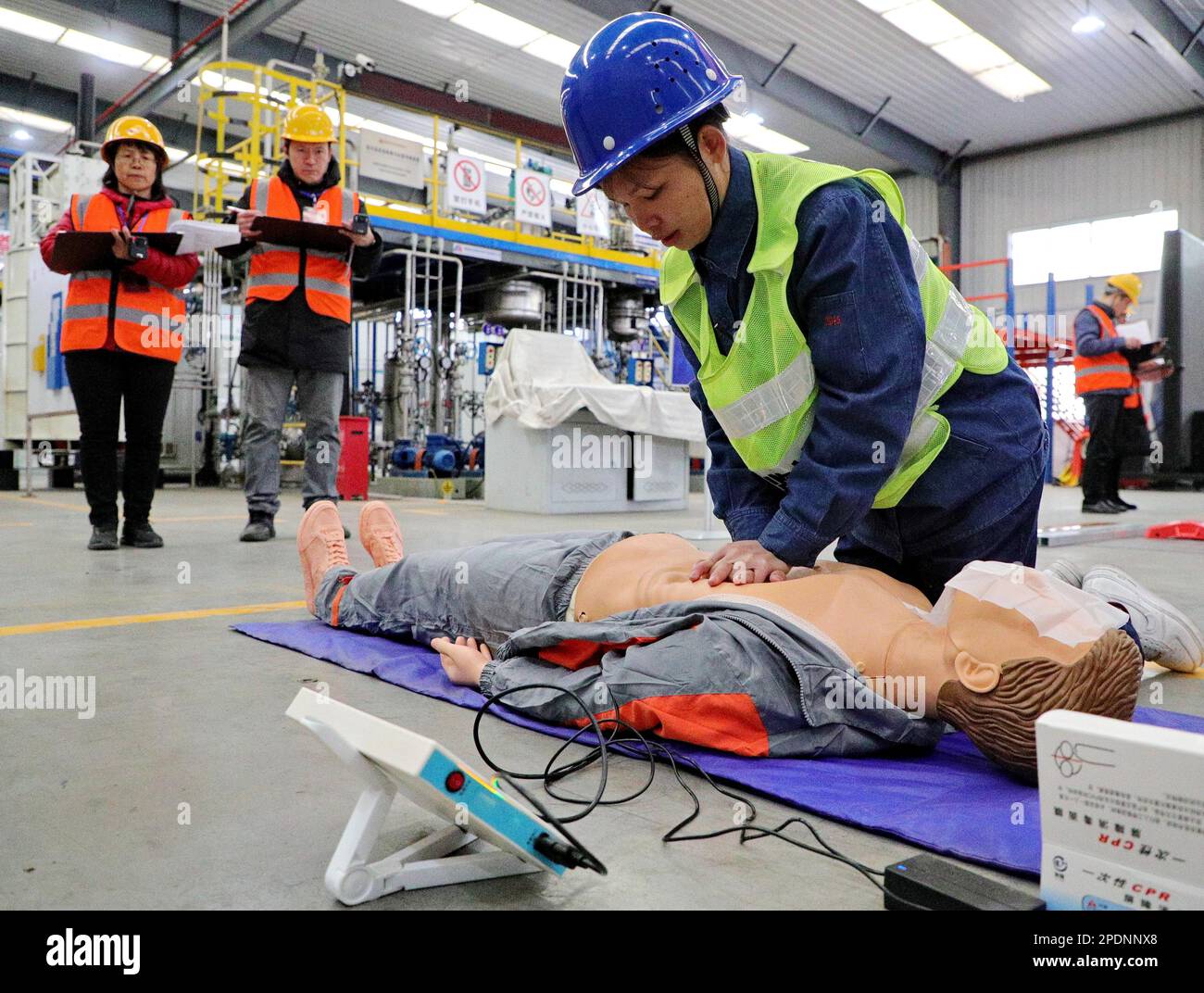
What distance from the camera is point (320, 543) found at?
2576 mm

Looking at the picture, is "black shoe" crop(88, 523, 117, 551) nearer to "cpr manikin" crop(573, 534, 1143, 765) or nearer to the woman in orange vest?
the woman in orange vest

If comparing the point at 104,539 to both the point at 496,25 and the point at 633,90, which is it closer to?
the point at 633,90

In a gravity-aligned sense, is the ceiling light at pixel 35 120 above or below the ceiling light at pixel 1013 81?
below

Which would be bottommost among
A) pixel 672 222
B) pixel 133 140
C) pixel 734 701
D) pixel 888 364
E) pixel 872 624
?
pixel 734 701

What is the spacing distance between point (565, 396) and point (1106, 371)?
3.88m

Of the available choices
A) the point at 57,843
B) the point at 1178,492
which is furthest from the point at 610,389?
the point at 1178,492

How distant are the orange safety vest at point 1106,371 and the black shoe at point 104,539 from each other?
6.13 metres

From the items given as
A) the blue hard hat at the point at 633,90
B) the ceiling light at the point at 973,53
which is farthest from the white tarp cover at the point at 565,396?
the ceiling light at the point at 973,53

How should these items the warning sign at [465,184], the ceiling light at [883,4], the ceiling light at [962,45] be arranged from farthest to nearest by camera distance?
1. the ceiling light at [962,45]
2. the ceiling light at [883,4]
3. the warning sign at [465,184]

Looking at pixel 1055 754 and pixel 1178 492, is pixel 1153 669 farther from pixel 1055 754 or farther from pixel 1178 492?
pixel 1178 492

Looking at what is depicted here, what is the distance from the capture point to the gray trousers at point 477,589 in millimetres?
1953

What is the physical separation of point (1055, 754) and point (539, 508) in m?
6.16

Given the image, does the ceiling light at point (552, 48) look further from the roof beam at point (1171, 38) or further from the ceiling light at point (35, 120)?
A: the ceiling light at point (35, 120)
